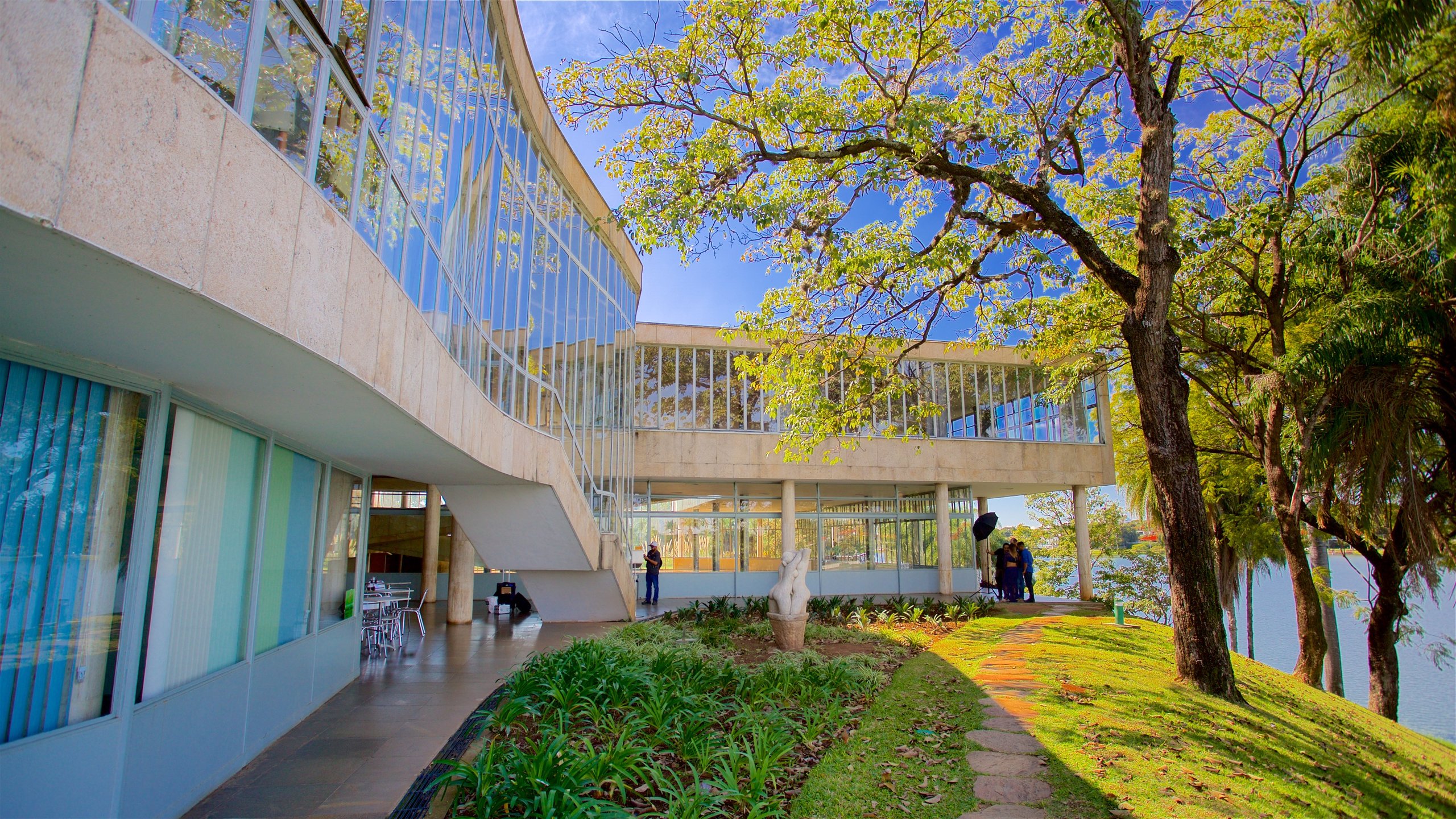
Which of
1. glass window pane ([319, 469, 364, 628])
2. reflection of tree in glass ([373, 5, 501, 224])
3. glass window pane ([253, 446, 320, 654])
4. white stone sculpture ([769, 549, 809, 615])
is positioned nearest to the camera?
reflection of tree in glass ([373, 5, 501, 224])

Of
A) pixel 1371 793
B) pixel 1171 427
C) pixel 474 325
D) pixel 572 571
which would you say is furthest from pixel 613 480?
pixel 1371 793

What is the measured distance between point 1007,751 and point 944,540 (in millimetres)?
15910

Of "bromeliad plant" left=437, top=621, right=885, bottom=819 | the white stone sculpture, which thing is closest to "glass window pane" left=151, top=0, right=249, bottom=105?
"bromeliad plant" left=437, top=621, right=885, bottom=819

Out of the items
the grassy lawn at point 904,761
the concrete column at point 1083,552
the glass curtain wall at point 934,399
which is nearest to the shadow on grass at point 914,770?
the grassy lawn at point 904,761

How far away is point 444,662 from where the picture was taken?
32.4 ft

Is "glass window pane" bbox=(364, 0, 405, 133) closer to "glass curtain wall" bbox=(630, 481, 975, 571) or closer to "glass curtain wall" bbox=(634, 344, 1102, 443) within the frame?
"glass curtain wall" bbox=(634, 344, 1102, 443)

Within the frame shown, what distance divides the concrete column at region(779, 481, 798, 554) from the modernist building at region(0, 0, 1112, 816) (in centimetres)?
951

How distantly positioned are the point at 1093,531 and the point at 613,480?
68.6 feet

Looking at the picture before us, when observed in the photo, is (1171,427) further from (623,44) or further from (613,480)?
(613,480)

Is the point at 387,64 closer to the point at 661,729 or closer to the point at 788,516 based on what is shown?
the point at 661,729

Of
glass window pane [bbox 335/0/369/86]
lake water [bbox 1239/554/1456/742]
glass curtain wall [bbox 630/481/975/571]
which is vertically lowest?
lake water [bbox 1239/554/1456/742]

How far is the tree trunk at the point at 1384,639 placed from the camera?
12844mm

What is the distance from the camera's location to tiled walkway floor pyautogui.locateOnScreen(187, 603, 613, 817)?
4836 millimetres

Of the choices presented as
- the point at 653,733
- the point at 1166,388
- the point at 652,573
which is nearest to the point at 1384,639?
the point at 1166,388
